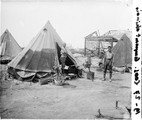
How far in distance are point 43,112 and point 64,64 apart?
3.07m

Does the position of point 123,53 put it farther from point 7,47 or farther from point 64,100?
point 7,47

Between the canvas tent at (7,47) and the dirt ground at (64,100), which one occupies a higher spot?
the canvas tent at (7,47)

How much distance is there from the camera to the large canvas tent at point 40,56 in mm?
7020

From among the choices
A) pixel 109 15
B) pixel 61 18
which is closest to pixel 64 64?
pixel 61 18

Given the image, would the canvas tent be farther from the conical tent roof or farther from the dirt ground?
the conical tent roof

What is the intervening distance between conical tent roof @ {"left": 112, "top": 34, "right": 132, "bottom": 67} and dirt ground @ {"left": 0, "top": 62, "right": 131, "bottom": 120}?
2757mm

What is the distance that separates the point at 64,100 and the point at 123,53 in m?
5.38

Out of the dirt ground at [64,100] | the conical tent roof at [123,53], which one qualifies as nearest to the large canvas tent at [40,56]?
the dirt ground at [64,100]

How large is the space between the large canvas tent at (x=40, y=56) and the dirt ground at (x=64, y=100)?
52 centimetres

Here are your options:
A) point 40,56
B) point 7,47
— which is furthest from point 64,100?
point 7,47

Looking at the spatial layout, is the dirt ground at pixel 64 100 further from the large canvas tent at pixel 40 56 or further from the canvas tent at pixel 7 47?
the canvas tent at pixel 7 47

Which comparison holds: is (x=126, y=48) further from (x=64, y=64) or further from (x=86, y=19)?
(x=86, y=19)

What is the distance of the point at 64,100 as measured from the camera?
507 centimetres

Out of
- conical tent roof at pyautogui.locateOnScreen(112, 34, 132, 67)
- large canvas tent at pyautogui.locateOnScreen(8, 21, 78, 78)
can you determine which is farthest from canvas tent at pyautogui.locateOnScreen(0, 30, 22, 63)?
conical tent roof at pyautogui.locateOnScreen(112, 34, 132, 67)
